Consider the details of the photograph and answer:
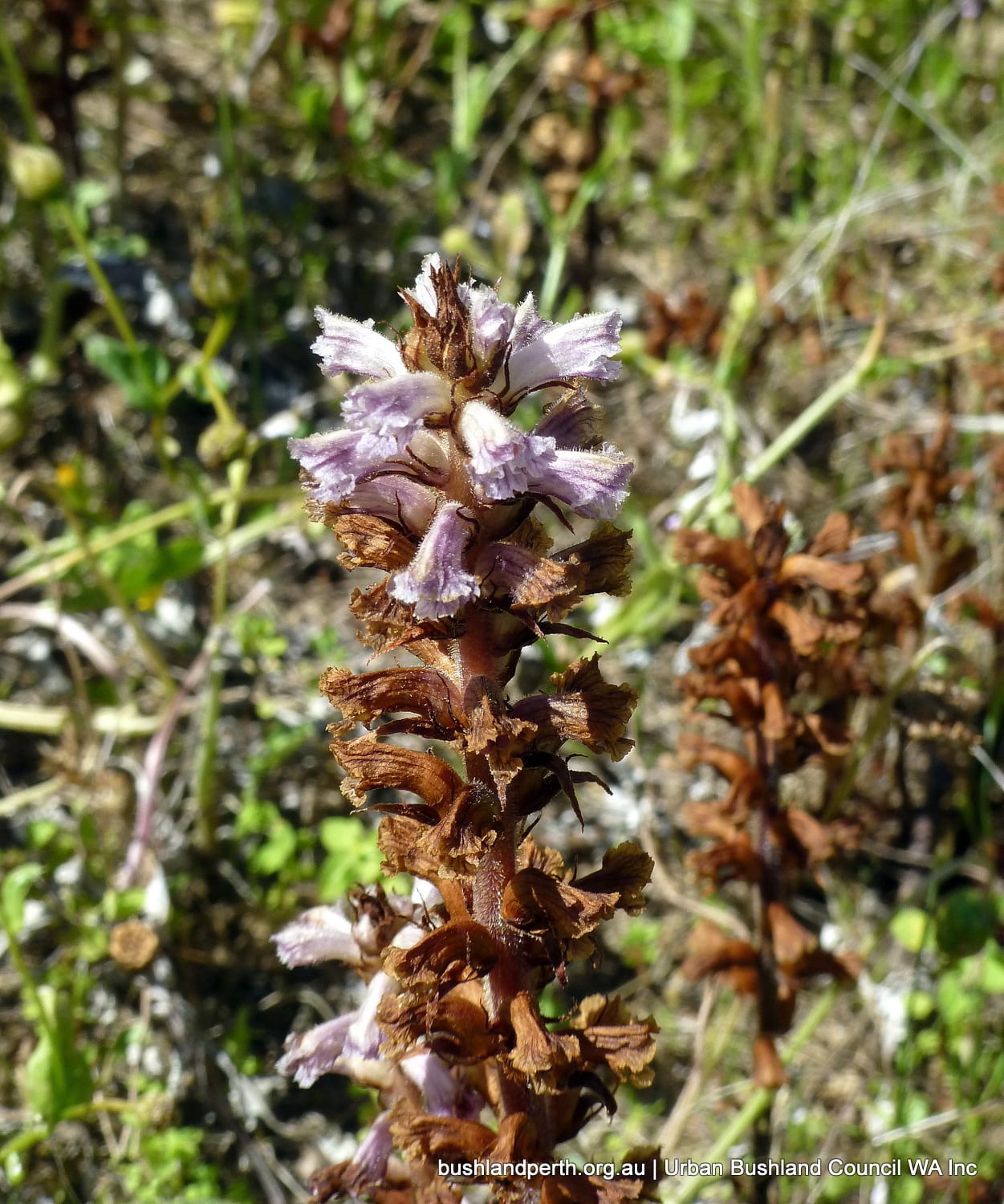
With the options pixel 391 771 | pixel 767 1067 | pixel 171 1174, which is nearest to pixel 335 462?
pixel 391 771

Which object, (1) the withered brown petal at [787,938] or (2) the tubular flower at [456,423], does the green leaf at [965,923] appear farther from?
(2) the tubular flower at [456,423]

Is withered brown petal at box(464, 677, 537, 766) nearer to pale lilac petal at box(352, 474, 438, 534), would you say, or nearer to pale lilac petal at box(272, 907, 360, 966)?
pale lilac petal at box(352, 474, 438, 534)

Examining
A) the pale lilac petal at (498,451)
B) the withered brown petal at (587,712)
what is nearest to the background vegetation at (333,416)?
the withered brown petal at (587,712)

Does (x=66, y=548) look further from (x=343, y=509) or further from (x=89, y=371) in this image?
(x=343, y=509)

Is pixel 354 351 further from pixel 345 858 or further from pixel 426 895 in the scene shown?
pixel 345 858

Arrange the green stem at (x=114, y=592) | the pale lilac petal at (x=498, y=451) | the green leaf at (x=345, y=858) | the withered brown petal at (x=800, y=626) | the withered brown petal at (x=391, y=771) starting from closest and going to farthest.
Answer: the pale lilac petal at (x=498, y=451) < the withered brown petal at (x=391, y=771) < the withered brown petal at (x=800, y=626) < the green leaf at (x=345, y=858) < the green stem at (x=114, y=592)

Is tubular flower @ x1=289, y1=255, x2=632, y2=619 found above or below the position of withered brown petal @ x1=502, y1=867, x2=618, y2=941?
above

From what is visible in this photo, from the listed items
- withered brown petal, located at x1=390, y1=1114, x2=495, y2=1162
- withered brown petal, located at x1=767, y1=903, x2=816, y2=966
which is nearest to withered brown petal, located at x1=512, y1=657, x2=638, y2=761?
withered brown petal, located at x1=390, y1=1114, x2=495, y2=1162
